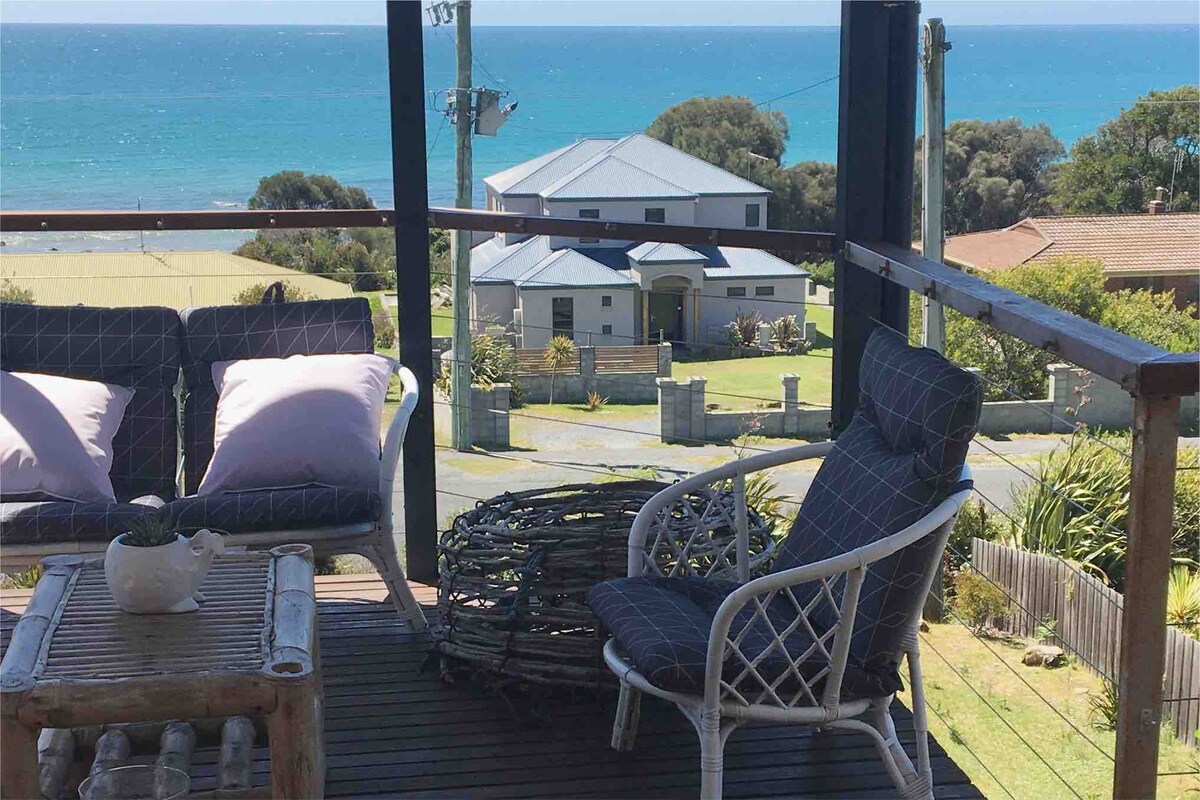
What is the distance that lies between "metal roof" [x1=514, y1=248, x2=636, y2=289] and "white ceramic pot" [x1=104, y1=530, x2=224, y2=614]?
22.8m

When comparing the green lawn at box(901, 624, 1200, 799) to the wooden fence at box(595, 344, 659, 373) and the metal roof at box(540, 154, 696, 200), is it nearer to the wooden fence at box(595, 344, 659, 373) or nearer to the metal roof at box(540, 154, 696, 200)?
the wooden fence at box(595, 344, 659, 373)

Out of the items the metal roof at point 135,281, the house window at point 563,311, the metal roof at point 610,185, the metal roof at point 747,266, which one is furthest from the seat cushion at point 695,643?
the metal roof at point 747,266

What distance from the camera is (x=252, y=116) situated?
136 feet

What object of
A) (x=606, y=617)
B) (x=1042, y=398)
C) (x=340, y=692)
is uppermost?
(x=606, y=617)

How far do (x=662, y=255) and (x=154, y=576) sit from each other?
79.6ft

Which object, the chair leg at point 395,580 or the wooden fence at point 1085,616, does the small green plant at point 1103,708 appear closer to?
the wooden fence at point 1085,616

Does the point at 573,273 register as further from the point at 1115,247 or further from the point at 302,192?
the point at 302,192

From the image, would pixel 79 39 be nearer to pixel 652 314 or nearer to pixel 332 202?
pixel 332 202

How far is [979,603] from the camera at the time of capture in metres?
7.05

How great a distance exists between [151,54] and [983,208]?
3771cm

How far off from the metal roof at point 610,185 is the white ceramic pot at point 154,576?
22954 mm

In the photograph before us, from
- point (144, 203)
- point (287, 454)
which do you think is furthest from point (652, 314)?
point (287, 454)

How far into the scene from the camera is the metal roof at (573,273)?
24750 mm

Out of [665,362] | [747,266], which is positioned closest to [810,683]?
[665,362]
